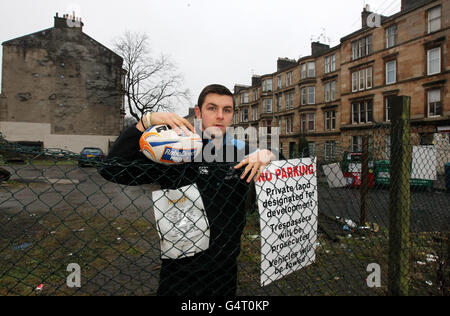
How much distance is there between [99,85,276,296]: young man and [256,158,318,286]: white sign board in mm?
196

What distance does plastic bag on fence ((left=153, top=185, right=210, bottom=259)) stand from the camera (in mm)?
1877

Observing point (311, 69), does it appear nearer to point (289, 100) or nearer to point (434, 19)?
point (289, 100)

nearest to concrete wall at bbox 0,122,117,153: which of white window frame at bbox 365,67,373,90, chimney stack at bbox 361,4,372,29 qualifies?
white window frame at bbox 365,67,373,90

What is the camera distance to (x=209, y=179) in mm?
1968

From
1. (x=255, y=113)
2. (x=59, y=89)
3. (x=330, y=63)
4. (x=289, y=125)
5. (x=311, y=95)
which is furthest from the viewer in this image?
(x=255, y=113)

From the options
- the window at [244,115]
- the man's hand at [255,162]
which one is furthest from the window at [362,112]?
the man's hand at [255,162]

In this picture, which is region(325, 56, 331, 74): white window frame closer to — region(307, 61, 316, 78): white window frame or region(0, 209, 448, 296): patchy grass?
region(307, 61, 316, 78): white window frame

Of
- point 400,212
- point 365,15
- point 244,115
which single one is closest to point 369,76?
point 365,15

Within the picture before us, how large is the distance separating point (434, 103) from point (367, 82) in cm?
659

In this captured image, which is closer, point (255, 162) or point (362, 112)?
point (255, 162)

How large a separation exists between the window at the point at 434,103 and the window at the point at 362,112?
4.97 meters

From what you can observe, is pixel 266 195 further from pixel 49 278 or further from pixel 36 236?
pixel 36 236

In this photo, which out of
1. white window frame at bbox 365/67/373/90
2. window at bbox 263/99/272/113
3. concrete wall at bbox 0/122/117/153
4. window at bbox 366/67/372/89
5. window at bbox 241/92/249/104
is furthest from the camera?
window at bbox 241/92/249/104

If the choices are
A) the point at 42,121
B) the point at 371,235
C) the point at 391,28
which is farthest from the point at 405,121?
the point at 42,121
